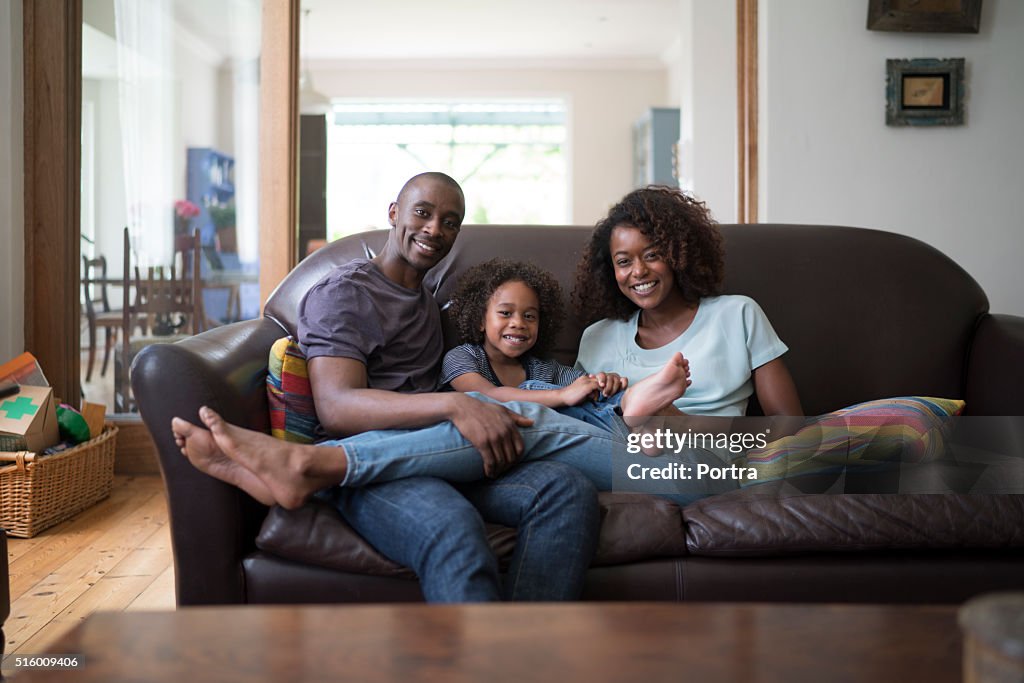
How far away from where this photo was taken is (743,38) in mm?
3334

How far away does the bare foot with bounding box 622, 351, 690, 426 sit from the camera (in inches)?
64.7

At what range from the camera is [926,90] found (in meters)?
3.13

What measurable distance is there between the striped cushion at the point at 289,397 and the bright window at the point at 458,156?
7.46 meters

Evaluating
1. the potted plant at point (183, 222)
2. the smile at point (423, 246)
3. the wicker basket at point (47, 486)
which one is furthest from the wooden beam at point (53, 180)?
the smile at point (423, 246)

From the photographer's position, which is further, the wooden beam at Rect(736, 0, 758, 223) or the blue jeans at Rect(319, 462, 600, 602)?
the wooden beam at Rect(736, 0, 758, 223)

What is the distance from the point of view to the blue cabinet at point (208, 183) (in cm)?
353

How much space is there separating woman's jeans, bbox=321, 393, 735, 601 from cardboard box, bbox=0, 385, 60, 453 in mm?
1566

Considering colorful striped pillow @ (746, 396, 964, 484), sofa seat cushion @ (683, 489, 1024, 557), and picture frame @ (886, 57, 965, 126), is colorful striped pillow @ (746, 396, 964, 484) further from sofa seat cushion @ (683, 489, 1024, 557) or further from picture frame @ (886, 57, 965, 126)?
picture frame @ (886, 57, 965, 126)

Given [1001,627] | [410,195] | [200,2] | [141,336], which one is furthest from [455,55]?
[1001,627]

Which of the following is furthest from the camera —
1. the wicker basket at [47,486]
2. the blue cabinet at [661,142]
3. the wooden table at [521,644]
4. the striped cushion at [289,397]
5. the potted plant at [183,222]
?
the blue cabinet at [661,142]

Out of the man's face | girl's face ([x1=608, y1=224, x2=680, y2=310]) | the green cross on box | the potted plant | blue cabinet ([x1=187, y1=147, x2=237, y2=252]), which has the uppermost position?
blue cabinet ([x1=187, y1=147, x2=237, y2=252])

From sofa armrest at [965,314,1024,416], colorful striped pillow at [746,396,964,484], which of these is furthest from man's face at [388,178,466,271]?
sofa armrest at [965,314,1024,416]

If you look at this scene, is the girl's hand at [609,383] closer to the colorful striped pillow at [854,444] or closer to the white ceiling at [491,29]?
the colorful striped pillow at [854,444]

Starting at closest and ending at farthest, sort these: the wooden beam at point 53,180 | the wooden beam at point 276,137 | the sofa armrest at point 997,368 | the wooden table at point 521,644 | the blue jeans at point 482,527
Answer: the wooden table at point 521,644 < the blue jeans at point 482,527 < the sofa armrest at point 997,368 < the wooden beam at point 53,180 < the wooden beam at point 276,137
